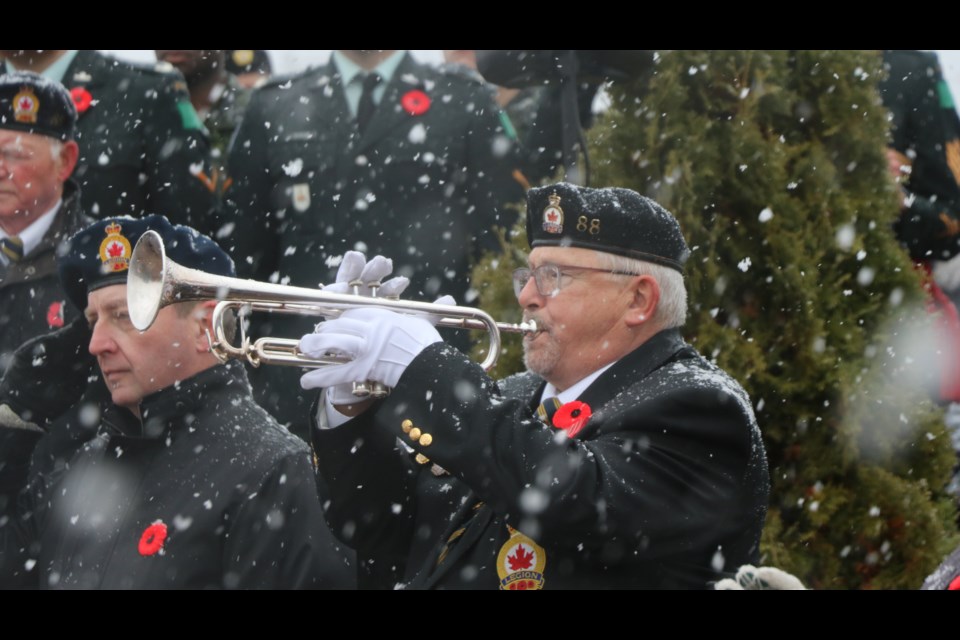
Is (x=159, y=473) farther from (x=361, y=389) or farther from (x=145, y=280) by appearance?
(x=361, y=389)

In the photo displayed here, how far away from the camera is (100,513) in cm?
461

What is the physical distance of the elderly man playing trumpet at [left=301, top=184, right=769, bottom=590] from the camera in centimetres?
348

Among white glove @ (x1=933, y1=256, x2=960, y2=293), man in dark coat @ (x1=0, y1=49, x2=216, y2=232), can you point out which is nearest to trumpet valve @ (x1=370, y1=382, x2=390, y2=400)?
man in dark coat @ (x1=0, y1=49, x2=216, y2=232)

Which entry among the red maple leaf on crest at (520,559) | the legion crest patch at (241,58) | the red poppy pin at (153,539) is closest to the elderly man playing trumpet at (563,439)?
the red maple leaf on crest at (520,559)

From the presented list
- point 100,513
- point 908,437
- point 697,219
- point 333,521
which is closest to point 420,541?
point 333,521

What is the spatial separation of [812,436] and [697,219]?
0.89 metres

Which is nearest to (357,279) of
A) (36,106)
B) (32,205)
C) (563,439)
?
(563,439)

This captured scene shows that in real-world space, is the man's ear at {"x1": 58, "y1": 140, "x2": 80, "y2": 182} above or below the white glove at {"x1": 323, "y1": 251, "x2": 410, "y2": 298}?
below

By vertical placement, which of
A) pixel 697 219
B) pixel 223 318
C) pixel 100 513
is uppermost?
pixel 223 318

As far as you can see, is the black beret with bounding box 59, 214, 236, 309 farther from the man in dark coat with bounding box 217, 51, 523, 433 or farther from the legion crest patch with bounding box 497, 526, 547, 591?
the legion crest patch with bounding box 497, 526, 547, 591

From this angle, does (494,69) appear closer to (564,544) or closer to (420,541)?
(420,541)

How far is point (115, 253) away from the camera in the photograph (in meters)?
4.87

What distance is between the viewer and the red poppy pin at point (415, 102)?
5.65 metres

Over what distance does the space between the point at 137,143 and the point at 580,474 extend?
10.1 ft
